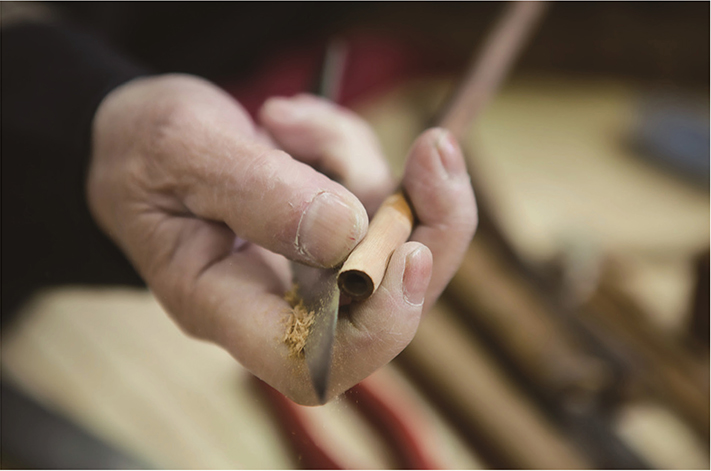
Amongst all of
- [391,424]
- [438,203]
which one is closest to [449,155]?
[438,203]

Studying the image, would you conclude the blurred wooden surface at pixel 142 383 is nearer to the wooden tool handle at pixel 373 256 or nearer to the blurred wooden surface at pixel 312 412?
the blurred wooden surface at pixel 312 412

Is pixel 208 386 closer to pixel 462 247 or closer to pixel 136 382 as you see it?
pixel 136 382

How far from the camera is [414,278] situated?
0.92 ft

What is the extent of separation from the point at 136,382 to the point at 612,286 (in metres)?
0.76

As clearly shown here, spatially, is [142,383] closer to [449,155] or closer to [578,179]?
[449,155]

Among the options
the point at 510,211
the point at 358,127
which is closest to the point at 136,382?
the point at 358,127

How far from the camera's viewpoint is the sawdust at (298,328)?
0.28 meters

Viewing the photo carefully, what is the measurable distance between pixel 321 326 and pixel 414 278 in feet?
0.19

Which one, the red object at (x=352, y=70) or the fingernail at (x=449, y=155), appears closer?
the fingernail at (x=449, y=155)

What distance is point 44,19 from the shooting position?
2.12ft

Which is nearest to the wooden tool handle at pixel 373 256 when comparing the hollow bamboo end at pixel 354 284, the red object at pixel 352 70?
the hollow bamboo end at pixel 354 284

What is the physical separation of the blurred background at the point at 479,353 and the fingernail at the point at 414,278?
0.07 meters

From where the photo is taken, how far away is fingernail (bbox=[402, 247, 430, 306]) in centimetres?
28

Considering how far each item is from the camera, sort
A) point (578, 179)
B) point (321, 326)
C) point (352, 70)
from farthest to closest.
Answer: point (352, 70) → point (578, 179) → point (321, 326)
